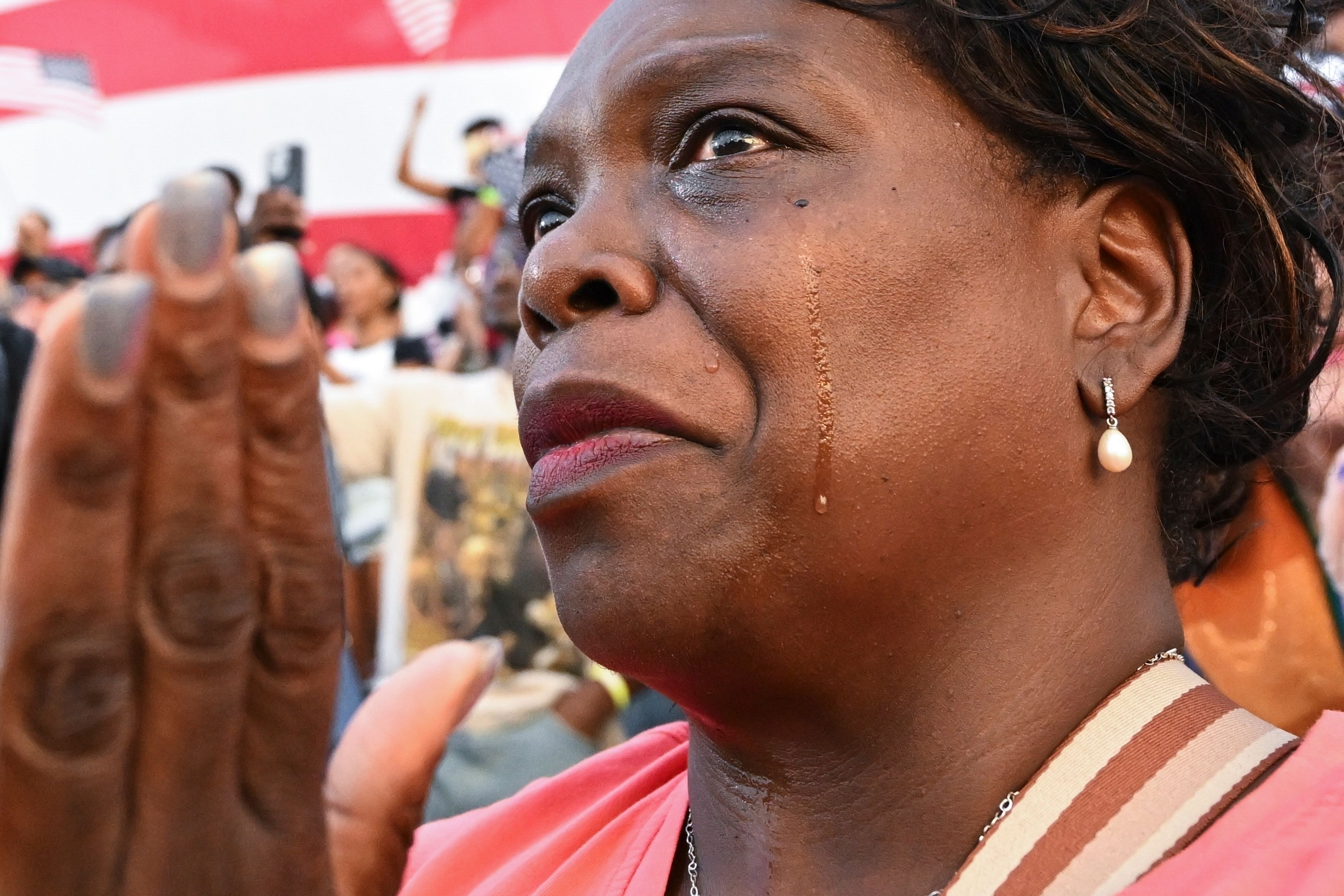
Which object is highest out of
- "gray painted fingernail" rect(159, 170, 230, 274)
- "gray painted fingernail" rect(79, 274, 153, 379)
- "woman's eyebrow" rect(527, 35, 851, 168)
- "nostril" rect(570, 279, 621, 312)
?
"woman's eyebrow" rect(527, 35, 851, 168)

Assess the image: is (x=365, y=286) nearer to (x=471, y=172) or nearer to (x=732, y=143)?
(x=471, y=172)

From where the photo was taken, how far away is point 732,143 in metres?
1.58

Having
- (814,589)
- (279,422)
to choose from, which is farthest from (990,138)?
(279,422)

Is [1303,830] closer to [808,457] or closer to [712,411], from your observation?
[808,457]

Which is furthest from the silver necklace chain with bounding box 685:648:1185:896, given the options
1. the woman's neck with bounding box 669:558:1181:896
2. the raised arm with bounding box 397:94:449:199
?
the raised arm with bounding box 397:94:449:199

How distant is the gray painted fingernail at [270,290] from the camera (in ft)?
3.15

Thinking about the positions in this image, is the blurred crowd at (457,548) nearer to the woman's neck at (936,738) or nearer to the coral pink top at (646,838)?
the coral pink top at (646,838)

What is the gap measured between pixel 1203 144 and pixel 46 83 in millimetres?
8515

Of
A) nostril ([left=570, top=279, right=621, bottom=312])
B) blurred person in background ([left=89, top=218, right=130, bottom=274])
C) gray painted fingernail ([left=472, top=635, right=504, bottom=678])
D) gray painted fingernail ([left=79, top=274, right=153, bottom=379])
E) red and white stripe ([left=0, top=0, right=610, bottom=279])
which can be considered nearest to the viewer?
gray painted fingernail ([left=79, top=274, right=153, bottom=379])

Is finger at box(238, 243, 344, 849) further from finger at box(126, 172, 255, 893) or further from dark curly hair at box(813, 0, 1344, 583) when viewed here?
dark curly hair at box(813, 0, 1344, 583)

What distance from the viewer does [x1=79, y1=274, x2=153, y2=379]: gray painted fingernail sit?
0.88 m

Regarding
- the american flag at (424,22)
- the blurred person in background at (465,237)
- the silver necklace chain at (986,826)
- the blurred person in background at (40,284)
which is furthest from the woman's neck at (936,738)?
the american flag at (424,22)

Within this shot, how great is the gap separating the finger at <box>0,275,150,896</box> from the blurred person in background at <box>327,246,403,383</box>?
5562 millimetres

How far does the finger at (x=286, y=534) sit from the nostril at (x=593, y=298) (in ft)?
1.87
